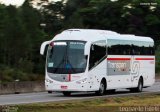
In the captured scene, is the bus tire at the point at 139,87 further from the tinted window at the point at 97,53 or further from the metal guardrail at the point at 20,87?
the metal guardrail at the point at 20,87

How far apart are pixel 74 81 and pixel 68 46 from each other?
1.81 meters

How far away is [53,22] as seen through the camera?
72.6 metres

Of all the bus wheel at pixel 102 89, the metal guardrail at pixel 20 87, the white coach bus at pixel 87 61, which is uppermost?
the white coach bus at pixel 87 61

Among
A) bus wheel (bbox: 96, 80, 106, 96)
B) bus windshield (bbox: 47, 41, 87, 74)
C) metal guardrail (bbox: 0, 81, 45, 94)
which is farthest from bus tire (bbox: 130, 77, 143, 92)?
bus windshield (bbox: 47, 41, 87, 74)

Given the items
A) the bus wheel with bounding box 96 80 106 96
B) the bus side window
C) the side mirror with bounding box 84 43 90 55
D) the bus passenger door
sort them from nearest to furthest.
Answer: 1. the side mirror with bounding box 84 43 90 55
2. the bus side window
3. the bus wheel with bounding box 96 80 106 96
4. the bus passenger door

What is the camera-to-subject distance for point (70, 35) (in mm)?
31094

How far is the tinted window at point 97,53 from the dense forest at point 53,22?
15518 millimetres

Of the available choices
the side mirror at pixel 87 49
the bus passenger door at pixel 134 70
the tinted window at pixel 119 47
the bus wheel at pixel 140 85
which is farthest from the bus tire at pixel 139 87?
the side mirror at pixel 87 49

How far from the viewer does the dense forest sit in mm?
48688

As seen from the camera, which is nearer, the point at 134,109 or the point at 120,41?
the point at 134,109

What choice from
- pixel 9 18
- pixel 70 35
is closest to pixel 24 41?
pixel 9 18

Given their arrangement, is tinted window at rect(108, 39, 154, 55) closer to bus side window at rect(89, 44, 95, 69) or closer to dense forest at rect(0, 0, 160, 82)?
bus side window at rect(89, 44, 95, 69)

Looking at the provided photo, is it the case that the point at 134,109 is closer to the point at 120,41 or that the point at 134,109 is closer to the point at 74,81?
the point at 74,81

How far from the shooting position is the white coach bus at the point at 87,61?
3003cm
